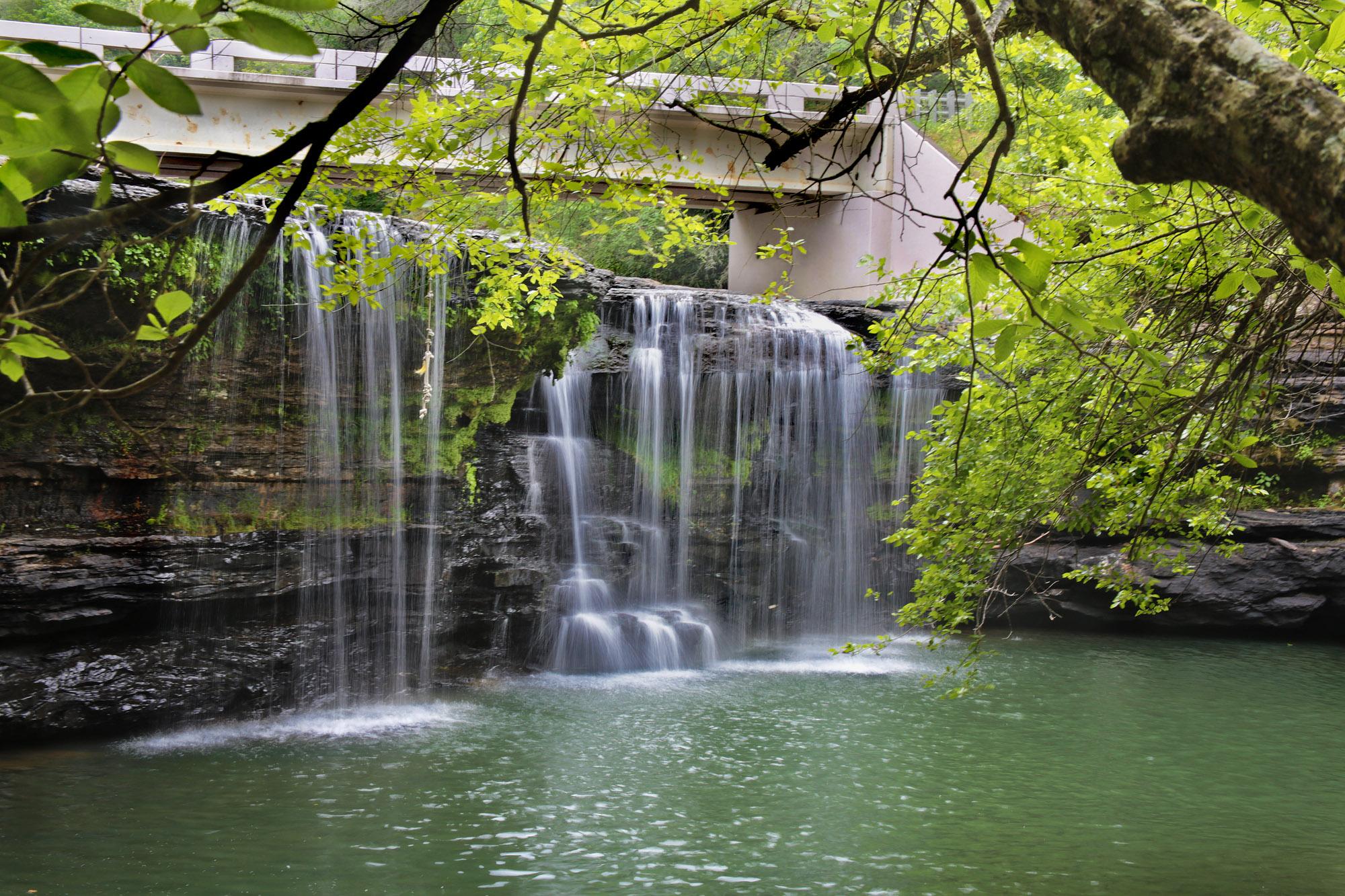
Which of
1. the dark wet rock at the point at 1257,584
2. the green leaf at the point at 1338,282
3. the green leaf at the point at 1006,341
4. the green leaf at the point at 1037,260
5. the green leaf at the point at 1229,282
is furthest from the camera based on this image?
the dark wet rock at the point at 1257,584

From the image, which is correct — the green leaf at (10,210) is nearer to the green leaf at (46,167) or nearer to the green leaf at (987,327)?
the green leaf at (46,167)

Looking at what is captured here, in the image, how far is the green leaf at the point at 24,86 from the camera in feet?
3.09

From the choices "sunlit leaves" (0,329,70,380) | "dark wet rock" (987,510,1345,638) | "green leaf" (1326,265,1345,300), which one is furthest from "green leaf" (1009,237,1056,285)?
"dark wet rock" (987,510,1345,638)

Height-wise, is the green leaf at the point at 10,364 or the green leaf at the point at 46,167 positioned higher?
the green leaf at the point at 46,167

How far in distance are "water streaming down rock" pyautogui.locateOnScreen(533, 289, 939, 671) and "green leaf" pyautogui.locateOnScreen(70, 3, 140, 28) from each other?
11403 millimetres

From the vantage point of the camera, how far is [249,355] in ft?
33.4

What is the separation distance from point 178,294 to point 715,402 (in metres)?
12.5

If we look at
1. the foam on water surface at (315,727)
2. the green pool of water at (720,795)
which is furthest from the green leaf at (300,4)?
the foam on water surface at (315,727)

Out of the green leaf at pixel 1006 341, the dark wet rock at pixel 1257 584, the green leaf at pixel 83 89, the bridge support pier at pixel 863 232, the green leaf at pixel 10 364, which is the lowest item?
the dark wet rock at pixel 1257 584

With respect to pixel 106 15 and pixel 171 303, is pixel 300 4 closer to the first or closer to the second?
pixel 106 15

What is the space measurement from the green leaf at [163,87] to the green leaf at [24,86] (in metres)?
0.07

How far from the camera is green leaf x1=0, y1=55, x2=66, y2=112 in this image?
0.94 meters

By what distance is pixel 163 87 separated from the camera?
3.29 ft

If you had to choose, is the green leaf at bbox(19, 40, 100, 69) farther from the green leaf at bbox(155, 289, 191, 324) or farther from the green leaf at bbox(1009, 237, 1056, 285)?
the green leaf at bbox(1009, 237, 1056, 285)
